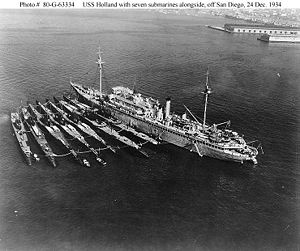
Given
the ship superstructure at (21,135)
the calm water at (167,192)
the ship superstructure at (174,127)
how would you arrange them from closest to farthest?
the calm water at (167,192) → the ship superstructure at (21,135) → the ship superstructure at (174,127)

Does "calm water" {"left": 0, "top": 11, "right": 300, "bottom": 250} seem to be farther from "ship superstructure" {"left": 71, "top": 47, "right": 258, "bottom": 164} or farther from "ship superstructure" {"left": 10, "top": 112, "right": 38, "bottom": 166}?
"ship superstructure" {"left": 71, "top": 47, "right": 258, "bottom": 164}

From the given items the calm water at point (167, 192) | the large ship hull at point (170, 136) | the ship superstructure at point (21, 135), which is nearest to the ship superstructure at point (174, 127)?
the large ship hull at point (170, 136)

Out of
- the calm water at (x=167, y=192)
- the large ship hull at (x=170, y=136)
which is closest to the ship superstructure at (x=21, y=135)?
the calm water at (x=167, y=192)

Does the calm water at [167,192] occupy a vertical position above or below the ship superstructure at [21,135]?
below

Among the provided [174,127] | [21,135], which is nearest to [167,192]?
[174,127]

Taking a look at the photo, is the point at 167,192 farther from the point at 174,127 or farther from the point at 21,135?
the point at 21,135

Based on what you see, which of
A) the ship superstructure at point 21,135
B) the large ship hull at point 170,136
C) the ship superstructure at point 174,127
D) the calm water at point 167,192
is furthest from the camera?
the ship superstructure at point 174,127

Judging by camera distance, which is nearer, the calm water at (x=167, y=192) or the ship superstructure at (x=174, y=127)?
the calm water at (x=167, y=192)

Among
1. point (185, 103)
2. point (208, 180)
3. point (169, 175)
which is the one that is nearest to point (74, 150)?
point (169, 175)

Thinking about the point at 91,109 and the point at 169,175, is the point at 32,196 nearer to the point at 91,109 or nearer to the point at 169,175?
the point at 169,175

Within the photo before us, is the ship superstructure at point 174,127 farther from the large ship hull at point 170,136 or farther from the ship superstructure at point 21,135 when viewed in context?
the ship superstructure at point 21,135
